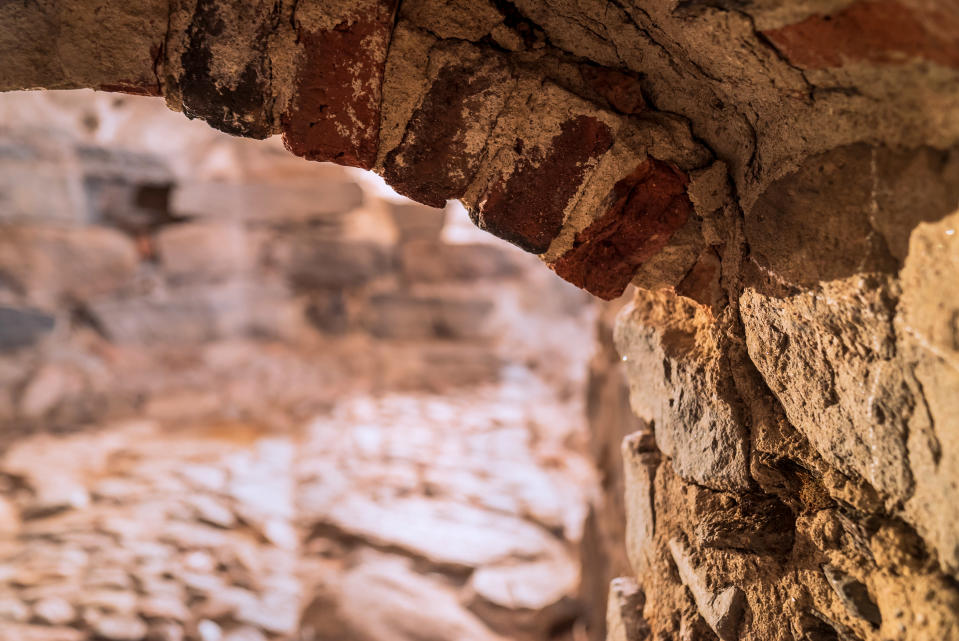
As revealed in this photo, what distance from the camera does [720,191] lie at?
98 cm

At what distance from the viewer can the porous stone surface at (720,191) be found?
2.23 ft

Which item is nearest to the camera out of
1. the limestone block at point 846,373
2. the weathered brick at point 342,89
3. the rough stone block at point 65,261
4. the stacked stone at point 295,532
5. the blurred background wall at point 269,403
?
the limestone block at point 846,373

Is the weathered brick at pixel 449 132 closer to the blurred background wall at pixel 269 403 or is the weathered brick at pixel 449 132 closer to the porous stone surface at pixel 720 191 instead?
the porous stone surface at pixel 720 191

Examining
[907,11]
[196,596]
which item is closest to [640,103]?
[907,11]

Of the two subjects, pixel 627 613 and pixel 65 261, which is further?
pixel 65 261

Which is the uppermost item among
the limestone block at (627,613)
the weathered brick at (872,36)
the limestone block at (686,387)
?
the weathered brick at (872,36)

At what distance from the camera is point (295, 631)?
193 centimetres

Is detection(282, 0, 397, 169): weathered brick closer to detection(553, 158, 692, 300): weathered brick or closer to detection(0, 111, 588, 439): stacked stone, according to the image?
detection(553, 158, 692, 300): weathered brick

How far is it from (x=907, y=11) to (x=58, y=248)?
3502mm

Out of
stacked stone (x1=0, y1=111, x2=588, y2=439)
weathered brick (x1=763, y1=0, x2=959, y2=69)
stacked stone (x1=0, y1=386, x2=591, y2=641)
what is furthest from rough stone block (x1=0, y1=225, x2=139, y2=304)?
weathered brick (x1=763, y1=0, x2=959, y2=69)

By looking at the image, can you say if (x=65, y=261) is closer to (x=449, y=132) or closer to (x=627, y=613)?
(x=449, y=132)

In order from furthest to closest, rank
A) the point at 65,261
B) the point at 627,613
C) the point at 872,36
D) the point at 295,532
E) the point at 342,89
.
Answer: the point at 65,261 < the point at 295,532 < the point at 627,613 < the point at 342,89 < the point at 872,36

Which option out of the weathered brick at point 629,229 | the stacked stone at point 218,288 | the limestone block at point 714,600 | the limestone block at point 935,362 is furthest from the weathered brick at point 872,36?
the stacked stone at point 218,288

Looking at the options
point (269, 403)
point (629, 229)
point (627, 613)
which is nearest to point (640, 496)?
point (627, 613)
